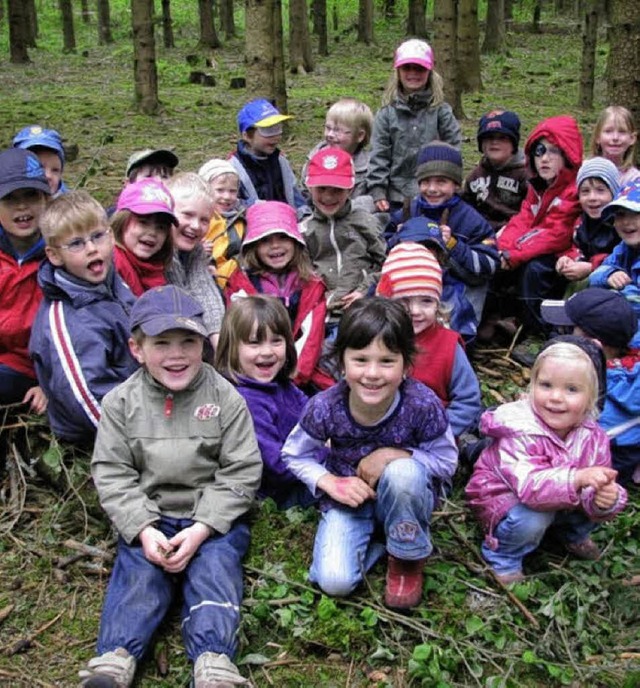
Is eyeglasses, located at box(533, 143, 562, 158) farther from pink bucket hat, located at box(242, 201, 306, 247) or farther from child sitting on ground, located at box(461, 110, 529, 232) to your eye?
pink bucket hat, located at box(242, 201, 306, 247)

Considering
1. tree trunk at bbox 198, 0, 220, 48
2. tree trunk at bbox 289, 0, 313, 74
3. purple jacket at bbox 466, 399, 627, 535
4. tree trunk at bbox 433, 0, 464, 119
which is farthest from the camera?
tree trunk at bbox 198, 0, 220, 48

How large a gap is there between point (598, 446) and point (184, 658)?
1.98m

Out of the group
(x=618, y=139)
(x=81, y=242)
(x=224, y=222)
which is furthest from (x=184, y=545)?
(x=618, y=139)

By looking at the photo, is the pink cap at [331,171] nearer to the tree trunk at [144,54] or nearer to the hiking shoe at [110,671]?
the hiking shoe at [110,671]

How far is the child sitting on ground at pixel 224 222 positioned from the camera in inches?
207

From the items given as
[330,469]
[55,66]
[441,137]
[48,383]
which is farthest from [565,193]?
[55,66]

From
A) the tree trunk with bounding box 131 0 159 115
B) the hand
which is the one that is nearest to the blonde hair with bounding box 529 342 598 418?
the hand

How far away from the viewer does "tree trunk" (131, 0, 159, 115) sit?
39.3 feet

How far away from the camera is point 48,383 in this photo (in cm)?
392

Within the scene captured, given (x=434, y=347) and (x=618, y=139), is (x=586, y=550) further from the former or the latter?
(x=618, y=139)

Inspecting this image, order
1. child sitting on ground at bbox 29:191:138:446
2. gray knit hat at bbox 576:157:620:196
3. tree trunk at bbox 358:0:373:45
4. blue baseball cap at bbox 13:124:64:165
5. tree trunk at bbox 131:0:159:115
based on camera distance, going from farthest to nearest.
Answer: tree trunk at bbox 358:0:373:45 < tree trunk at bbox 131:0:159:115 < gray knit hat at bbox 576:157:620:196 < blue baseball cap at bbox 13:124:64:165 < child sitting on ground at bbox 29:191:138:446

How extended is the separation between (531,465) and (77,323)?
7.26 feet

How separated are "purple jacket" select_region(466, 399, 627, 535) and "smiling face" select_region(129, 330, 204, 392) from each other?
4.55 feet

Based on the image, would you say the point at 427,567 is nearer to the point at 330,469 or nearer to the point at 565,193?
the point at 330,469
